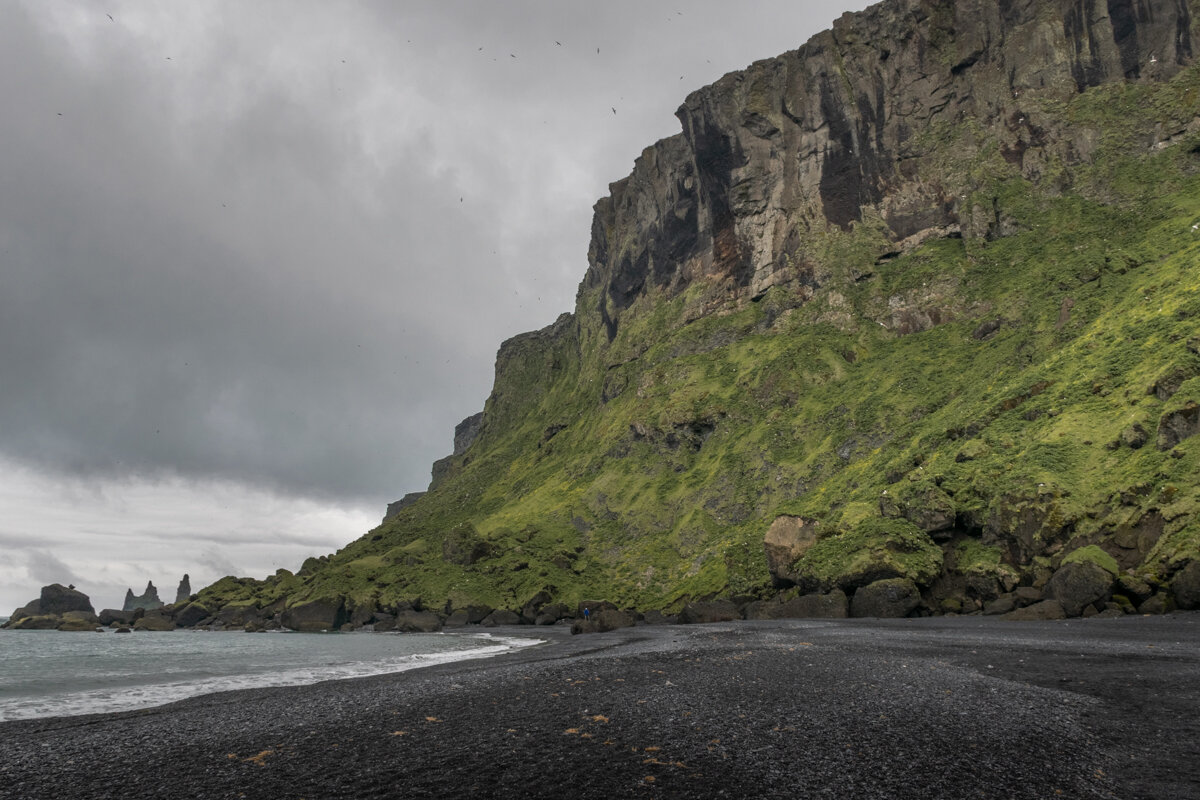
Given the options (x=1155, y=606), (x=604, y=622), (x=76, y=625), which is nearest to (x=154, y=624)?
(x=76, y=625)

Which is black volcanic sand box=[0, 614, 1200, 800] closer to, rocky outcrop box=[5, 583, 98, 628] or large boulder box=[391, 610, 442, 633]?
large boulder box=[391, 610, 442, 633]

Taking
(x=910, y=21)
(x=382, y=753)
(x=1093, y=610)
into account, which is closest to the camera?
(x=382, y=753)

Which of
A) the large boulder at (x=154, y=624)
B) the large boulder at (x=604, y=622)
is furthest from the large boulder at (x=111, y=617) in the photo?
the large boulder at (x=604, y=622)

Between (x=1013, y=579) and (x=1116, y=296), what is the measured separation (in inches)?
1872

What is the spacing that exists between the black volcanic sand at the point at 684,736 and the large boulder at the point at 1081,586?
14.6m

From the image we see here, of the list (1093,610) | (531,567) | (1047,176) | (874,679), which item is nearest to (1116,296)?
(1047,176)

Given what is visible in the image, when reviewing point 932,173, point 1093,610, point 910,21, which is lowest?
point 1093,610

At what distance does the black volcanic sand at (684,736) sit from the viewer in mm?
8641

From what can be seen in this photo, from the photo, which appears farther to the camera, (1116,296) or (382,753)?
(1116,296)

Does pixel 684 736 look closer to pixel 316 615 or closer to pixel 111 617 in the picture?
pixel 316 615

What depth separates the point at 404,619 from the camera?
8369cm

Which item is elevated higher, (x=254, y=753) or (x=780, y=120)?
(x=780, y=120)

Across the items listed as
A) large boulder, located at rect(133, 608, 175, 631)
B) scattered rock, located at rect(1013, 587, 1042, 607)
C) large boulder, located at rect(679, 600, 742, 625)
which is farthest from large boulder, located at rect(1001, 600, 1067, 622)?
large boulder, located at rect(133, 608, 175, 631)

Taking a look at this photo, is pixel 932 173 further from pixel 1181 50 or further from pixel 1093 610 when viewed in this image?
pixel 1093 610
